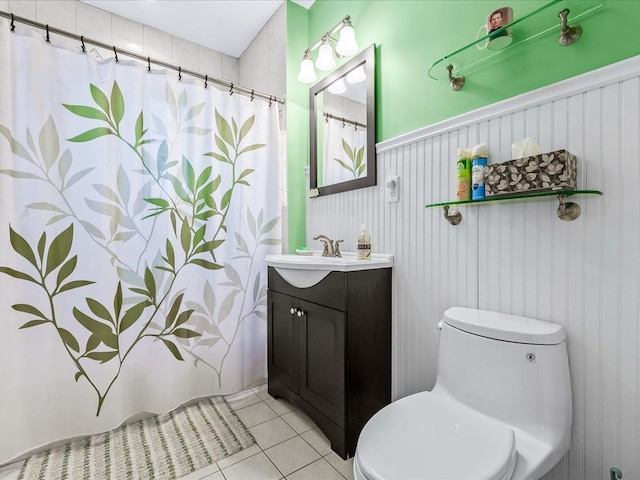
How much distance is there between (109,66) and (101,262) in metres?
0.97

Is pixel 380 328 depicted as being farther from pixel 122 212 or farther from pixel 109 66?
pixel 109 66

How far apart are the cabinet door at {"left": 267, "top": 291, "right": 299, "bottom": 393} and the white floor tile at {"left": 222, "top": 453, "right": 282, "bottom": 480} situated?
1.21 ft

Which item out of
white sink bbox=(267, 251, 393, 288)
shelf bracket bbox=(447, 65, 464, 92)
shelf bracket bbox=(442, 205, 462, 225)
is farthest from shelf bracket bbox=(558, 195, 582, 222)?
white sink bbox=(267, 251, 393, 288)

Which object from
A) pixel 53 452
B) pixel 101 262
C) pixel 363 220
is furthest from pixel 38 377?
pixel 363 220

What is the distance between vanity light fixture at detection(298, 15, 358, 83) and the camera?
5.47 ft

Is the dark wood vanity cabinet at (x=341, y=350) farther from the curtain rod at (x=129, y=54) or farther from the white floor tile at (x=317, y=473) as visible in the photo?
the curtain rod at (x=129, y=54)

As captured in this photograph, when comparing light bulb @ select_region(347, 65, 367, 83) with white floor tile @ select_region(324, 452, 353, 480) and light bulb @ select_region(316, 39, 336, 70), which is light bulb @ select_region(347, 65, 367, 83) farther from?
white floor tile @ select_region(324, 452, 353, 480)

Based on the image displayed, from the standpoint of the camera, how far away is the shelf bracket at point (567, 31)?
3.11 ft

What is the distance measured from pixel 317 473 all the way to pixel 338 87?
78.5 inches

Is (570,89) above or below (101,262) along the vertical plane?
above

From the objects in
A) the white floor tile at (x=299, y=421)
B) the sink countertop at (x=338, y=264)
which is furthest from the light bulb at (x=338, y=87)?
the white floor tile at (x=299, y=421)

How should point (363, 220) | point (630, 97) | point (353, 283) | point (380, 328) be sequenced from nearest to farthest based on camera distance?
1. point (630, 97)
2. point (353, 283)
3. point (380, 328)
4. point (363, 220)

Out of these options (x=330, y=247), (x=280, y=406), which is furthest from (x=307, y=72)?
(x=280, y=406)

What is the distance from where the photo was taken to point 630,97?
2.84 ft
